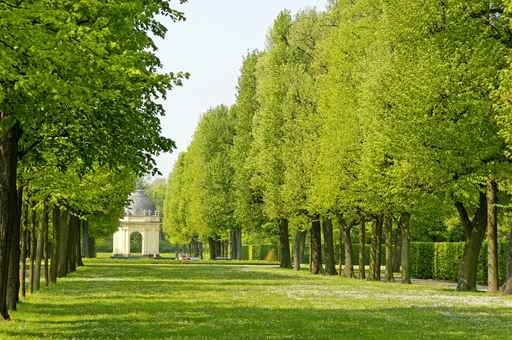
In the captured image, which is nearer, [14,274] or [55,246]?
[14,274]

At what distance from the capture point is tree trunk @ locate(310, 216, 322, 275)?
59000mm

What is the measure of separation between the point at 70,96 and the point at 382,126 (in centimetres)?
2563

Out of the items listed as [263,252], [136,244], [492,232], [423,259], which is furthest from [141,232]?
[492,232]

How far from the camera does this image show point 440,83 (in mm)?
32875

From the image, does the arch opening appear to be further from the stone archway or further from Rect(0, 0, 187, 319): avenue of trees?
Rect(0, 0, 187, 319): avenue of trees

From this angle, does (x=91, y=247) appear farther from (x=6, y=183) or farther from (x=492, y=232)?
(x=6, y=183)

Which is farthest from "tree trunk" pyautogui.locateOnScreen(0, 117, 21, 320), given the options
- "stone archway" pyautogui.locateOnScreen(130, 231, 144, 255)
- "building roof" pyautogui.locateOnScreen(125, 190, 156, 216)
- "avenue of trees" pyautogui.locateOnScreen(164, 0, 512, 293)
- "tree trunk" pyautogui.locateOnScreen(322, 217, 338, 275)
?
"stone archway" pyautogui.locateOnScreen(130, 231, 144, 255)

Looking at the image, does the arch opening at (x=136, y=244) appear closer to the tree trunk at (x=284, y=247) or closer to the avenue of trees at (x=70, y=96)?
the tree trunk at (x=284, y=247)

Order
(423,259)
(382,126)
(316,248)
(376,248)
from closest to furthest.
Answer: (382,126) < (376,248) < (316,248) < (423,259)

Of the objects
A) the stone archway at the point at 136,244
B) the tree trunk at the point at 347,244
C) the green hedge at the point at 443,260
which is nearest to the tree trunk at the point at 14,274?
the tree trunk at the point at 347,244

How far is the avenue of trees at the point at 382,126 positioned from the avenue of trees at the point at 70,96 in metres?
12.5

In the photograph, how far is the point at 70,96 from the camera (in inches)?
561

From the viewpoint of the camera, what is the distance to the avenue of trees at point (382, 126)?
33.0 meters

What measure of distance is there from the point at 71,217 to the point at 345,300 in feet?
92.8
